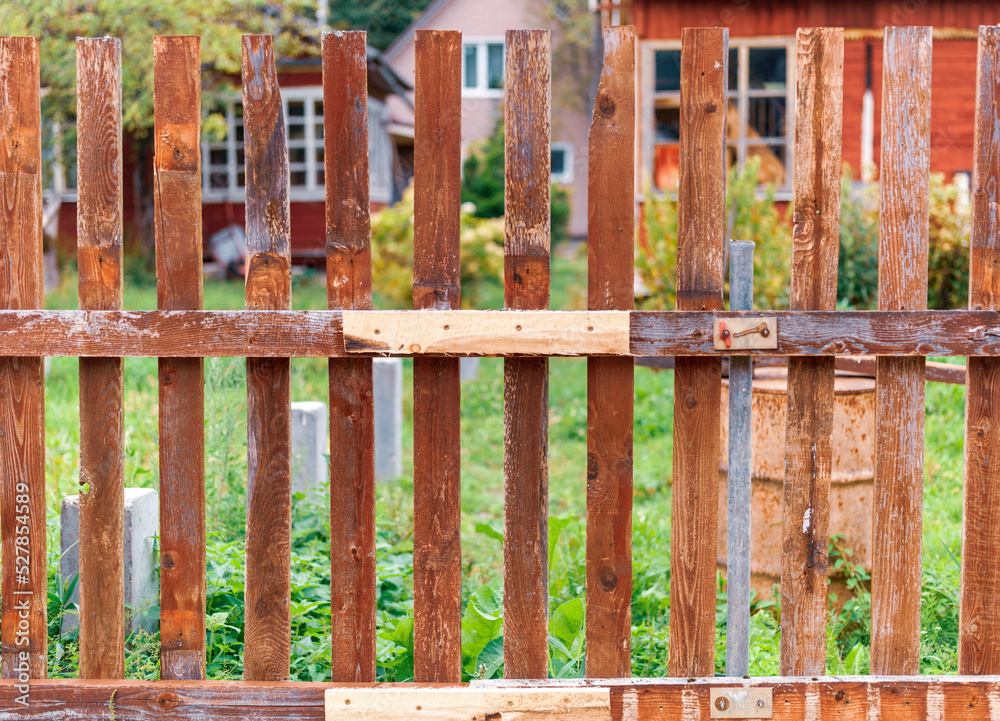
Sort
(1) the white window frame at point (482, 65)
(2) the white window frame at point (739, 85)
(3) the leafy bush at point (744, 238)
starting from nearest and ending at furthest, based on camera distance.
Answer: (3) the leafy bush at point (744, 238), (2) the white window frame at point (739, 85), (1) the white window frame at point (482, 65)

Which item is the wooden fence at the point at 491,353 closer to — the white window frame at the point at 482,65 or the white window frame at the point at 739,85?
the white window frame at the point at 739,85

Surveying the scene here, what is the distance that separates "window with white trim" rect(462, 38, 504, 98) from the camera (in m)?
23.9

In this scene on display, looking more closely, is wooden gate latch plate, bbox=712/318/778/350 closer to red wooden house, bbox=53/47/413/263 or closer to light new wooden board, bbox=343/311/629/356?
light new wooden board, bbox=343/311/629/356

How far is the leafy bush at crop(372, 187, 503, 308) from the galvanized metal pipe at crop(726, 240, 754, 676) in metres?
8.19

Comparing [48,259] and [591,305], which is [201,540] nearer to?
[591,305]

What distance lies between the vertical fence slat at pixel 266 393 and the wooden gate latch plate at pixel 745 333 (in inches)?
41.1

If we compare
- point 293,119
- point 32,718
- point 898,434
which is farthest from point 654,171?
point 32,718

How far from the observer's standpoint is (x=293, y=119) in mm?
16016

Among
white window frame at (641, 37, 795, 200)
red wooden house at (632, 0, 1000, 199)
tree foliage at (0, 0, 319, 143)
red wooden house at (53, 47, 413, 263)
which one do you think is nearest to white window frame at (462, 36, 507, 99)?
red wooden house at (53, 47, 413, 263)

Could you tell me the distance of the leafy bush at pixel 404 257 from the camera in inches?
409

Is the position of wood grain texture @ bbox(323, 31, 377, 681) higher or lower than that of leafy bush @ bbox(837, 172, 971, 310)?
lower

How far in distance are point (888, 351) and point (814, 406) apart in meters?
0.21

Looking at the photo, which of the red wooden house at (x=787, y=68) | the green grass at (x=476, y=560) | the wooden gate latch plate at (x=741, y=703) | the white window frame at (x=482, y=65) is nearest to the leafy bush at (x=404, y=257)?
the red wooden house at (x=787, y=68)

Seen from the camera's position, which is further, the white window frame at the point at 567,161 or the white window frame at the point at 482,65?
the white window frame at the point at 567,161
